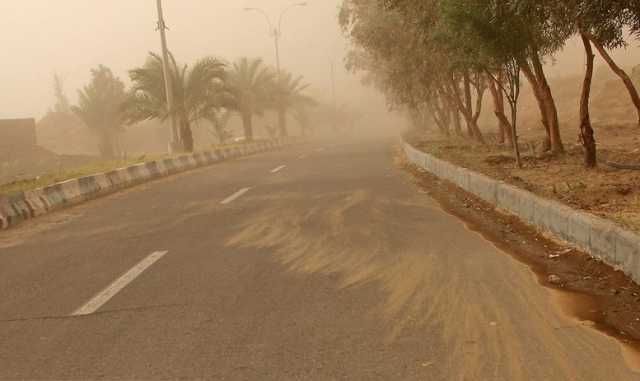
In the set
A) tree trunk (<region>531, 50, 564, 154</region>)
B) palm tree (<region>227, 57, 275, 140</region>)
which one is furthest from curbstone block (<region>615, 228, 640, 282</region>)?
palm tree (<region>227, 57, 275, 140</region>)

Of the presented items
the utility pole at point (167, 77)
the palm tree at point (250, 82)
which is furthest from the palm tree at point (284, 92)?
the utility pole at point (167, 77)

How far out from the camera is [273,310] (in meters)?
4.83

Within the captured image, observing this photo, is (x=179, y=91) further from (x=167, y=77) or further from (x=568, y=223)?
(x=568, y=223)

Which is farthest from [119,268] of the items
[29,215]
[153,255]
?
[29,215]

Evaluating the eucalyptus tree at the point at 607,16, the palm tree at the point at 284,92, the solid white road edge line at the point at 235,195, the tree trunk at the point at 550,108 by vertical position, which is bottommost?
the solid white road edge line at the point at 235,195

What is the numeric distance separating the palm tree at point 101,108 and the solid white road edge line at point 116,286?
42.1 m

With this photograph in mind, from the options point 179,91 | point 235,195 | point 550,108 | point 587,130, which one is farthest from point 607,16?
point 179,91

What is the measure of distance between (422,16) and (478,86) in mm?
7896

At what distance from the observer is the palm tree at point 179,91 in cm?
2623

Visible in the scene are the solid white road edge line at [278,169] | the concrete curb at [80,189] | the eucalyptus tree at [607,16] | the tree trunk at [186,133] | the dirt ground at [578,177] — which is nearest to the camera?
the dirt ground at [578,177]

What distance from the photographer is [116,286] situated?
576 cm

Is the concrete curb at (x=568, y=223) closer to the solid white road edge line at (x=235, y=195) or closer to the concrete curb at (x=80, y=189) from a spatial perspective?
the solid white road edge line at (x=235, y=195)

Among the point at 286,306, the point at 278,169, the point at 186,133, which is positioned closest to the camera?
the point at 286,306

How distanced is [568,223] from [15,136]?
4598cm
